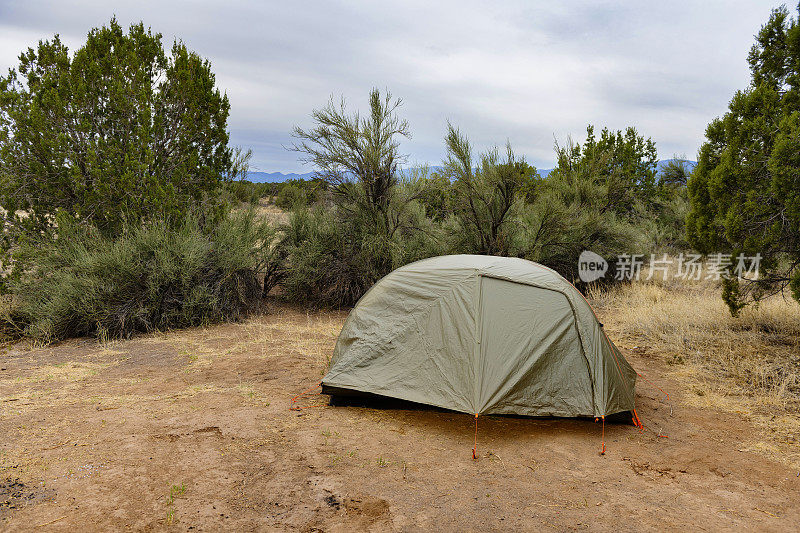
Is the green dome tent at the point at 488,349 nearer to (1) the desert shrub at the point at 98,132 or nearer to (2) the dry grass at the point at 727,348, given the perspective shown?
(2) the dry grass at the point at 727,348

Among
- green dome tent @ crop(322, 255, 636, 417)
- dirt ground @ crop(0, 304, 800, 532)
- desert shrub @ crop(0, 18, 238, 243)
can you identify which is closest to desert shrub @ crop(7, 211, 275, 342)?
desert shrub @ crop(0, 18, 238, 243)

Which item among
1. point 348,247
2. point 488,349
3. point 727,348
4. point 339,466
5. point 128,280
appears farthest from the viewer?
point 348,247

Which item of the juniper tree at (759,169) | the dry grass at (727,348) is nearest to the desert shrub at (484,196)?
the dry grass at (727,348)

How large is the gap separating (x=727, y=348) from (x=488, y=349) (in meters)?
4.81

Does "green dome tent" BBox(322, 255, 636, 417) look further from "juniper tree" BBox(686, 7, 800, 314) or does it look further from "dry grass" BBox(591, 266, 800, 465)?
"juniper tree" BBox(686, 7, 800, 314)

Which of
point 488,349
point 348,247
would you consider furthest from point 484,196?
point 488,349

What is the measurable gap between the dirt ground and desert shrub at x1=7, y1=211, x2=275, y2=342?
2445mm

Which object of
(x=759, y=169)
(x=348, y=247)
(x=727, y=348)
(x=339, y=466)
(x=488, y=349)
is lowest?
A: (x=339, y=466)

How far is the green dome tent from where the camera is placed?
16.1 feet

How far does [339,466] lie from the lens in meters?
4.19

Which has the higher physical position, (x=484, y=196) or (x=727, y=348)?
(x=484, y=196)

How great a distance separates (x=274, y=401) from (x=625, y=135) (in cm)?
1747

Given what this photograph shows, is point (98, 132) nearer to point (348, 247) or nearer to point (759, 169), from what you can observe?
point (348, 247)

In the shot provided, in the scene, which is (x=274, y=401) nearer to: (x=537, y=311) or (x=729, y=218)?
(x=537, y=311)
